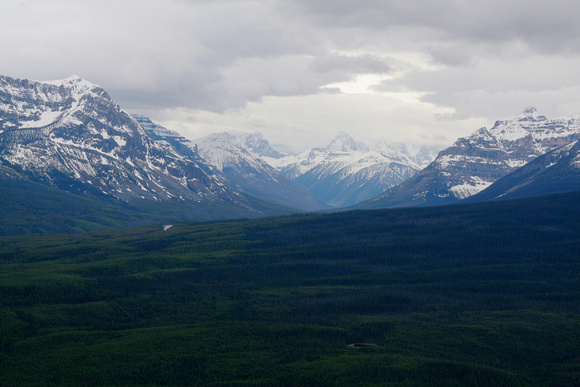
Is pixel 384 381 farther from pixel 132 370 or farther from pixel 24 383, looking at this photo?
pixel 24 383

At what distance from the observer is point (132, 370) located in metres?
194

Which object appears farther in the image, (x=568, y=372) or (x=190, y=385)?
(x=568, y=372)

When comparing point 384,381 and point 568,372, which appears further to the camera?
point 568,372

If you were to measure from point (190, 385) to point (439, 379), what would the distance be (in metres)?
72.2

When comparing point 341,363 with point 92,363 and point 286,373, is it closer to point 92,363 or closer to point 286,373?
point 286,373

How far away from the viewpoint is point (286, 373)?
19125 centimetres

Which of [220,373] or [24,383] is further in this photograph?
[220,373]

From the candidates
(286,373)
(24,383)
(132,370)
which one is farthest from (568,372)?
(24,383)

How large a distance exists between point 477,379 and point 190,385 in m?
83.4

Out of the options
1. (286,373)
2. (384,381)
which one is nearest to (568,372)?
(384,381)

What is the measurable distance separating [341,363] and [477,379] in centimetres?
4039

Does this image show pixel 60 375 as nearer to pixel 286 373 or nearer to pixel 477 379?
pixel 286 373

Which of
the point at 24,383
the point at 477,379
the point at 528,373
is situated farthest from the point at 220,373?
the point at 528,373

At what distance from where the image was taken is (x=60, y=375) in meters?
188
